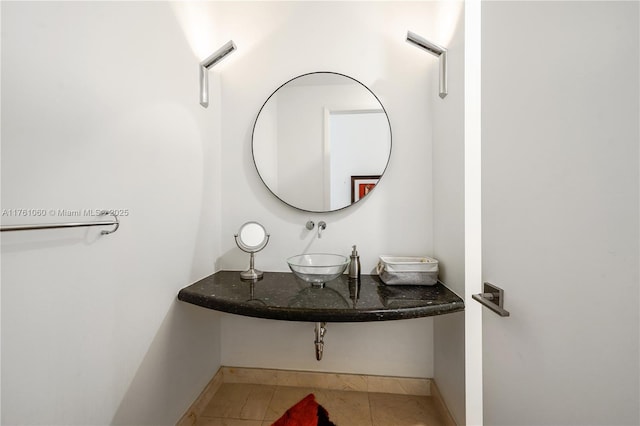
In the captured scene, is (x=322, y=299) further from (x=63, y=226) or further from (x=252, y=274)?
(x=63, y=226)

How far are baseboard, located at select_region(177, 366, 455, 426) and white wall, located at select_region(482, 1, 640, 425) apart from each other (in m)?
0.70

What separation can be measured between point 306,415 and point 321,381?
0.75 feet

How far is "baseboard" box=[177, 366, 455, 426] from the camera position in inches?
56.4

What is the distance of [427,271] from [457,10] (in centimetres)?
121

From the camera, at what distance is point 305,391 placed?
147cm

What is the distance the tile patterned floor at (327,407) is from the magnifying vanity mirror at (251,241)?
0.69m

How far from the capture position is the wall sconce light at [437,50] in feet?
3.98

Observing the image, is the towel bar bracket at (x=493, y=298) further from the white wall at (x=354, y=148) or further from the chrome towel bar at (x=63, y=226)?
the chrome towel bar at (x=63, y=226)

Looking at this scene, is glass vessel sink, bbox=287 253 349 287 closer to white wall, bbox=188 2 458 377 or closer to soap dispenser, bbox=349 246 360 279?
soap dispenser, bbox=349 246 360 279

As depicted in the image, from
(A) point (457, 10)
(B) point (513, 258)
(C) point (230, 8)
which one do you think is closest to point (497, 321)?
(B) point (513, 258)

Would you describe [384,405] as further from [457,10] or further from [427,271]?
[457,10]

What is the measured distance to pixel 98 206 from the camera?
808 mm

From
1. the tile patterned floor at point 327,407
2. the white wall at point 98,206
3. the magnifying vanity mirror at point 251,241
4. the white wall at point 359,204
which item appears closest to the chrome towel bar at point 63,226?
the white wall at point 98,206

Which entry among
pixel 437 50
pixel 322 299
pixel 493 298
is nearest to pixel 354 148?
pixel 437 50
